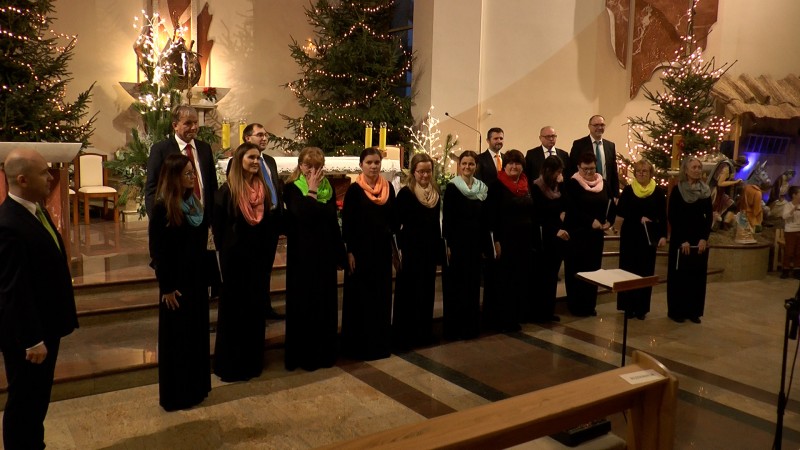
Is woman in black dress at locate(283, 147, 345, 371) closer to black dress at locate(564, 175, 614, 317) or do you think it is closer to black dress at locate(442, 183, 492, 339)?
black dress at locate(442, 183, 492, 339)

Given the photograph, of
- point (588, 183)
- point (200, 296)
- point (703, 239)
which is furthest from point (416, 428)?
point (703, 239)

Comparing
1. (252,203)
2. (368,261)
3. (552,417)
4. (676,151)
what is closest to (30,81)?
(252,203)

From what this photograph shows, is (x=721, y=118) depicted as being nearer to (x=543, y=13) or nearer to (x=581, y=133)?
(x=581, y=133)

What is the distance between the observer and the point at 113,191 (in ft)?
29.1

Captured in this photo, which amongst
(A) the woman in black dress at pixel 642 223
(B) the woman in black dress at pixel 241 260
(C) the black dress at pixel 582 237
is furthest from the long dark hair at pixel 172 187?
(A) the woman in black dress at pixel 642 223

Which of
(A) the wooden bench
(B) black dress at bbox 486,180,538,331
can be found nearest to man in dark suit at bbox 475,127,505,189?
(B) black dress at bbox 486,180,538,331

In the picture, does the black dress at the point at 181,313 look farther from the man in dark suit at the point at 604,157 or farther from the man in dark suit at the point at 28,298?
the man in dark suit at the point at 604,157

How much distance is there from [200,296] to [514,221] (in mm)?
2732

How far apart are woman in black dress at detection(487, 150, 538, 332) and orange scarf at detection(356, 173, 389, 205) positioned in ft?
3.54

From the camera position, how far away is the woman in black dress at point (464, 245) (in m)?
5.27

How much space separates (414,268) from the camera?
5.14 meters

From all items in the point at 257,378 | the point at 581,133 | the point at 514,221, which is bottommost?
the point at 257,378

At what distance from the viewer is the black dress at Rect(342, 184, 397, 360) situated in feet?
15.8

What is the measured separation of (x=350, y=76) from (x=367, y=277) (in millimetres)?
6151
